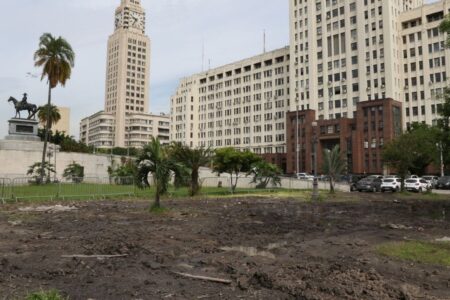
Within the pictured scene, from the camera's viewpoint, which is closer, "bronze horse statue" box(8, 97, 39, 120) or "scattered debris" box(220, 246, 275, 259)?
"scattered debris" box(220, 246, 275, 259)

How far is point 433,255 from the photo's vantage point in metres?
9.76

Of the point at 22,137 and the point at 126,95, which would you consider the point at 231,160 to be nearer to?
the point at 22,137

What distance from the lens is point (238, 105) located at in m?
120

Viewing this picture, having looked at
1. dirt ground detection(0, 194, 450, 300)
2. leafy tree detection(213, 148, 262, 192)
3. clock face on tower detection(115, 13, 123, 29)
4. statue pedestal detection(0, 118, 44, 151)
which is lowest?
dirt ground detection(0, 194, 450, 300)

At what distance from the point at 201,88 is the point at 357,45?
57001 mm

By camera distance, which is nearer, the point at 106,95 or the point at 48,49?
the point at 48,49

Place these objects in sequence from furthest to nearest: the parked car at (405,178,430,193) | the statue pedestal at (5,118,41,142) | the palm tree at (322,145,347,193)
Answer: the statue pedestal at (5,118,41,142), the parked car at (405,178,430,193), the palm tree at (322,145,347,193)

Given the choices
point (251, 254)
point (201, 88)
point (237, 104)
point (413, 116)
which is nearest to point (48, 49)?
point (251, 254)

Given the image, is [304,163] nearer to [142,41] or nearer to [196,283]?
[196,283]

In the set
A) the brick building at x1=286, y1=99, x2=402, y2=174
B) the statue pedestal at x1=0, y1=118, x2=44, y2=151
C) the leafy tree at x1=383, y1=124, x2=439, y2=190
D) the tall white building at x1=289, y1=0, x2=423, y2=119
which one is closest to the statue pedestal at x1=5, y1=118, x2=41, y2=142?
the statue pedestal at x1=0, y1=118, x2=44, y2=151

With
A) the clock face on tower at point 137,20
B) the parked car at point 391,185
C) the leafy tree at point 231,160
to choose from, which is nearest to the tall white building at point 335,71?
the parked car at point 391,185

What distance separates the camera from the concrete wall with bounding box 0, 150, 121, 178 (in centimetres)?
4919

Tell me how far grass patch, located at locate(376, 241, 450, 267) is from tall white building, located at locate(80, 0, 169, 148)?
504 ft

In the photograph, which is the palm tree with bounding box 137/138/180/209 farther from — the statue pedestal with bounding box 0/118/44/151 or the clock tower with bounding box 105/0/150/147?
the clock tower with bounding box 105/0/150/147
